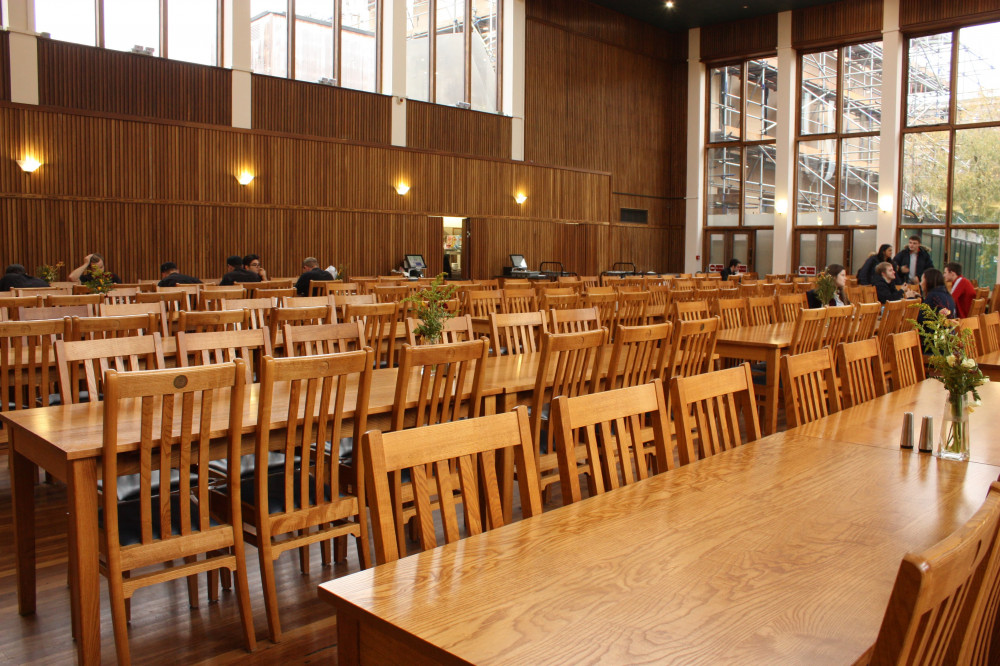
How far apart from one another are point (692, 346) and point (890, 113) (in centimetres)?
1633

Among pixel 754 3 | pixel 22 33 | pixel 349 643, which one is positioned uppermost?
pixel 754 3

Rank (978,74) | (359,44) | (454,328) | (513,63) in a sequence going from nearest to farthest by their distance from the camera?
(454,328)
(359,44)
(978,74)
(513,63)

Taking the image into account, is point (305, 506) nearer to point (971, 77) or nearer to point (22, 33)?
point (22, 33)

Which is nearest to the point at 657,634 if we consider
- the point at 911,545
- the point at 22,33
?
the point at 911,545

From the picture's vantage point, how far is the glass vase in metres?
2.42

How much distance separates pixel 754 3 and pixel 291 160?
11.5 m

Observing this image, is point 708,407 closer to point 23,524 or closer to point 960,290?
point 23,524

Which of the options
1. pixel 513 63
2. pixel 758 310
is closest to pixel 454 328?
pixel 758 310

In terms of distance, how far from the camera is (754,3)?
19.0m

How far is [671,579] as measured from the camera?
1528 millimetres

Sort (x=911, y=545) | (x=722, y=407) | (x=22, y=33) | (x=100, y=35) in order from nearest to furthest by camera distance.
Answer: (x=911, y=545) < (x=722, y=407) < (x=22, y=33) < (x=100, y=35)

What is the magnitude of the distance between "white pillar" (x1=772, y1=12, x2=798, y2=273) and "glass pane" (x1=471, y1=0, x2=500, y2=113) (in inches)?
277

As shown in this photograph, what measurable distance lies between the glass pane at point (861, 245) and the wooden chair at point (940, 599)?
19342mm

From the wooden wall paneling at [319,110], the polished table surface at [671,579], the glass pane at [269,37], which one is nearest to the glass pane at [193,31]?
the glass pane at [269,37]
